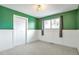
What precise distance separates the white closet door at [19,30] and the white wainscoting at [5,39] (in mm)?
89

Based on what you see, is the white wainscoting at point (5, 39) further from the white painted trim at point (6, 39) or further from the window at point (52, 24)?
the window at point (52, 24)

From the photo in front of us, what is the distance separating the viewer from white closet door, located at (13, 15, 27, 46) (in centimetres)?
144

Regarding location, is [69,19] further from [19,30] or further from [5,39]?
[5,39]

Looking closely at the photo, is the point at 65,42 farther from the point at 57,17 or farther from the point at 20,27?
the point at 20,27

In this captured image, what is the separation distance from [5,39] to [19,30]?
A: 12.5 inches

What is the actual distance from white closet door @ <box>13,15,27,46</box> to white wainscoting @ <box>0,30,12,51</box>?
9 centimetres

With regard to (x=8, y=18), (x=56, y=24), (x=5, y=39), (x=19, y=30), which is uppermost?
(x=8, y=18)

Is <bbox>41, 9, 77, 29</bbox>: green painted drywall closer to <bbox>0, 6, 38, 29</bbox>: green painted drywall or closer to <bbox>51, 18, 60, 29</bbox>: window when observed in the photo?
<bbox>51, 18, 60, 29</bbox>: window

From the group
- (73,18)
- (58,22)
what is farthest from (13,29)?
(73,18)

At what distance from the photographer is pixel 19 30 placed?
1.47m

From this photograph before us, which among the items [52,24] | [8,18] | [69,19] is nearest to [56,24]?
[52,24]

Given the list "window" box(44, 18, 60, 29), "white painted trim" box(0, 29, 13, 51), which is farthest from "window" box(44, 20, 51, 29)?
"white painted trim" box(0, 29, 13, 51)
